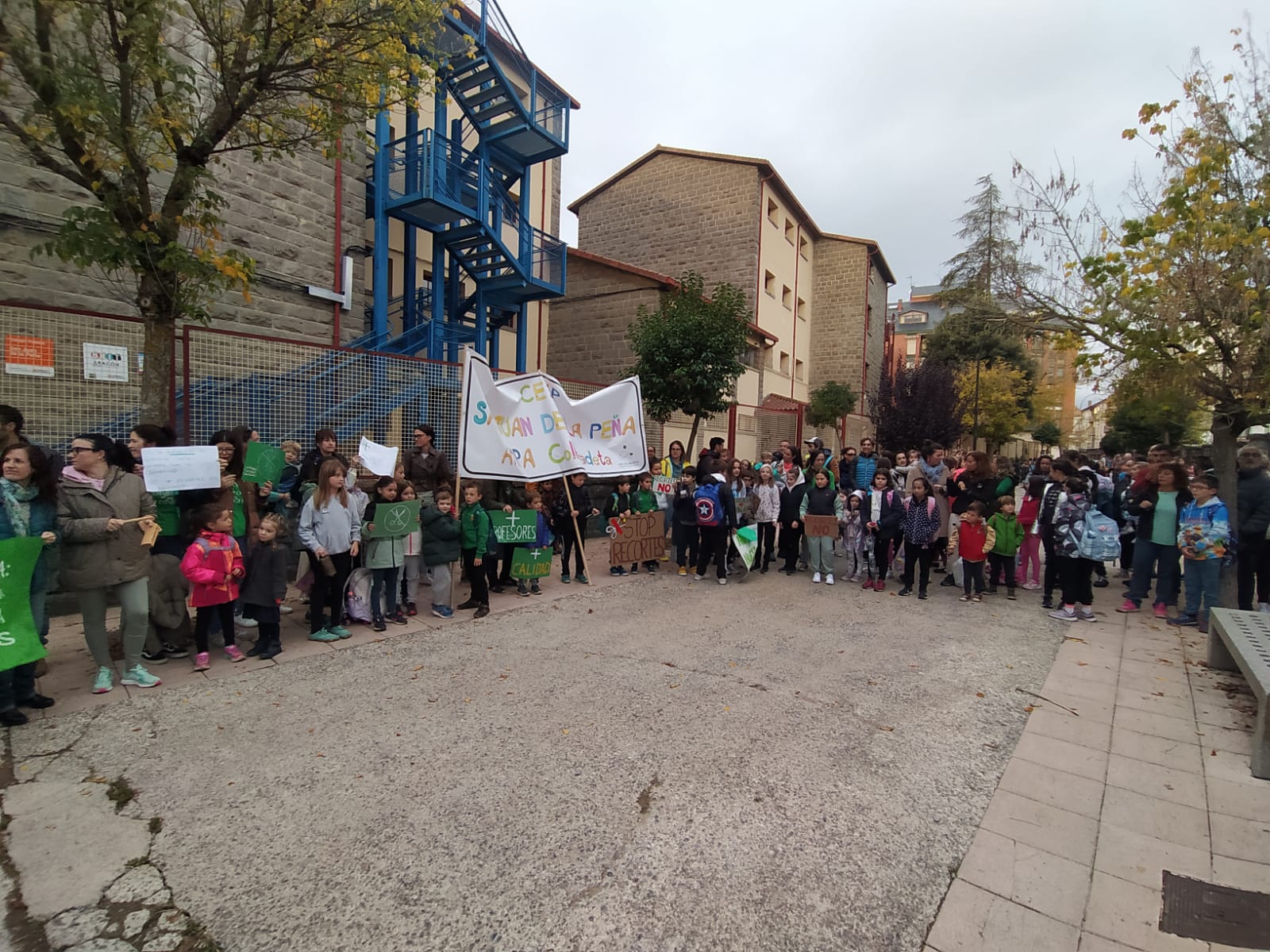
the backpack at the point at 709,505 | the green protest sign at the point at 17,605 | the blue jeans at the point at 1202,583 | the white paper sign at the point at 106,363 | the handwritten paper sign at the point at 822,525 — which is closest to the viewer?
the green protest sign at the point at 17,605

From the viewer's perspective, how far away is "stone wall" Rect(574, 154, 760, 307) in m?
22.6

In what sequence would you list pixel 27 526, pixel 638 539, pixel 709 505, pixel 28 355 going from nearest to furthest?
pixel 27 526 < pixel 28 355 < pixel 709 505 < pixel 638 539

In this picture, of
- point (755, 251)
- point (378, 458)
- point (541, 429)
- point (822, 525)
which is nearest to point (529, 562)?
point (541, 429)

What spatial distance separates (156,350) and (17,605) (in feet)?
8.16

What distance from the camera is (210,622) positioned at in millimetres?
5000

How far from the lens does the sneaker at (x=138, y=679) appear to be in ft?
14.3

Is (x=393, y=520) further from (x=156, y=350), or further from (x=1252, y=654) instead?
(x=1252, y=654)

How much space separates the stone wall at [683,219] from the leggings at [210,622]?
2001 cm

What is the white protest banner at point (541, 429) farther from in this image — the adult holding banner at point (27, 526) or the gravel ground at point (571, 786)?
the adult holding banner at point (27, 526)

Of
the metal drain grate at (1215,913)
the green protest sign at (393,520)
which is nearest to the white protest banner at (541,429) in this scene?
the green protest sign at (393,520)

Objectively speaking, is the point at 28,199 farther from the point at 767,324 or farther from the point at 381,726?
the point at 767,324

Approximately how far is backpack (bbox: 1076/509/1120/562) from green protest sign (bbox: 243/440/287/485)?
8027 millimetres

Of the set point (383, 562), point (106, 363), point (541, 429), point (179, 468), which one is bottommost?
point (383, 562)

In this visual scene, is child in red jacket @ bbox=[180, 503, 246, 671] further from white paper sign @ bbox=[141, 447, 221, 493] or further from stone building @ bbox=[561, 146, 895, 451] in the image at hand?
stone building @ bbox=[561, 146, 895, 451]
